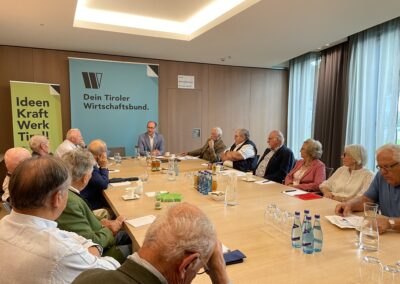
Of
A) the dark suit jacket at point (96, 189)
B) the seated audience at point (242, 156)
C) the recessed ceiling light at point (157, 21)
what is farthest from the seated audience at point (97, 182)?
the recessed ceiling light at point (157, 21)

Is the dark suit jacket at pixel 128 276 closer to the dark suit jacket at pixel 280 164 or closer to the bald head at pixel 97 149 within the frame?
the bald head at pixel 97 149

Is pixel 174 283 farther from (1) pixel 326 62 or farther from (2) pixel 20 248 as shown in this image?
(1) pixel 326 62

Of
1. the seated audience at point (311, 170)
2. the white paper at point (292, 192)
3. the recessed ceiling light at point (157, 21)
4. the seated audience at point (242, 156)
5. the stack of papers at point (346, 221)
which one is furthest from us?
the seated audience at point (242, 156)

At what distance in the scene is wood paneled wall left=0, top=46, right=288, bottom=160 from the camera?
541 centimetres

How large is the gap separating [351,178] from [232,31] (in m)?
2.83

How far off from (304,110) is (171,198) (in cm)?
531

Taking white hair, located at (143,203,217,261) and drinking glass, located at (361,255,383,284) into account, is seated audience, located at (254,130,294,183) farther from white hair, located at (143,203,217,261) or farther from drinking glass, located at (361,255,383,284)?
white hair, located at (143,203,217,261)

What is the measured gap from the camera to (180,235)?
32.7 inches

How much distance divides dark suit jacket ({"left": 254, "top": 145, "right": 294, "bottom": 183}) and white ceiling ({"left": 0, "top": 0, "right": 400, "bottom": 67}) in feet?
5.94

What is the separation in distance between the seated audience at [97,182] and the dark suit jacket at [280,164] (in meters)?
2.15

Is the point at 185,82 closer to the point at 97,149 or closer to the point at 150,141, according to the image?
the point at 150,141

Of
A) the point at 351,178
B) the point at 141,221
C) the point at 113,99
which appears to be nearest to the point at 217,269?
the point at 141,221

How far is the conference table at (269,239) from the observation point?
4.22 ft

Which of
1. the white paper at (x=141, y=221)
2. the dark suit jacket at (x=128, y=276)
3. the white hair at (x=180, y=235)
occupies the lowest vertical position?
the white paper at (x=141, y=221)
